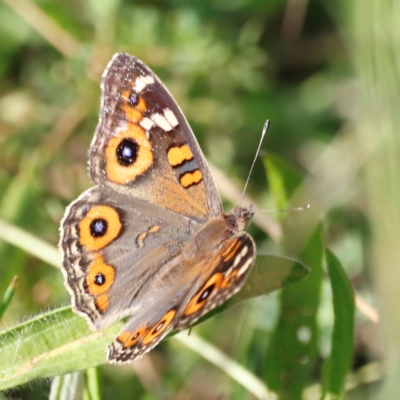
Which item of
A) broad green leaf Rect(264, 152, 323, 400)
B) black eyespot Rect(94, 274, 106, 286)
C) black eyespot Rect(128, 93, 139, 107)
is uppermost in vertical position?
black eyespot Rect(128, 93, 139, 107)

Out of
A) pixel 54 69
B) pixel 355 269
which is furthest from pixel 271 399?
pixel 54 69

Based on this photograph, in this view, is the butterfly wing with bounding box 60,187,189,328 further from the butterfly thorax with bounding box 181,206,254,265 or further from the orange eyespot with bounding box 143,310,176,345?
the orange eyespot with bounding box 143,310,176,345

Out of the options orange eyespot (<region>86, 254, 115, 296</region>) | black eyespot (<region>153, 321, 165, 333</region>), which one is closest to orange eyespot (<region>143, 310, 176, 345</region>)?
black eyespot (<region>153, 321, 165, 333</region>)

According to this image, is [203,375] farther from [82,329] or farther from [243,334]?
[82,329]

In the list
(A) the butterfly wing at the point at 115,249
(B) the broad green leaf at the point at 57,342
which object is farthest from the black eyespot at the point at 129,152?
(B) the broad green leaf at the point at 57,342

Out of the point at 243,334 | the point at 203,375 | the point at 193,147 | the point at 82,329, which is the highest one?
the point at 193,147

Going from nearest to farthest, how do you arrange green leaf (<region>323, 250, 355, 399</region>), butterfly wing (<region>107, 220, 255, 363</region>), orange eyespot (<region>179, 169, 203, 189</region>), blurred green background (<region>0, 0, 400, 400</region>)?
butterfly wing (<region>107, 220, 255, 363</region>) < green leaf (<region>323, 250, 355, 399</region>) < orange eyespot (<region>179, 169, 203, 189</region>) < blurred green background (<region>0, 0, 400, 400</region>)

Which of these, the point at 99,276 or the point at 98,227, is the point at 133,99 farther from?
the point at 99,276
